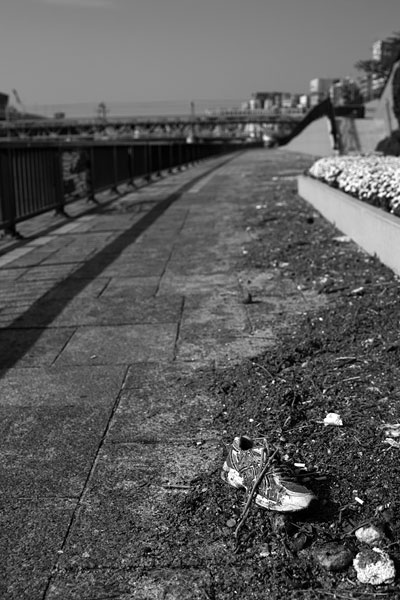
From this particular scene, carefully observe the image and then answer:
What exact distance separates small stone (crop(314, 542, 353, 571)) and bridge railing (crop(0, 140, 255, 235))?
744cm

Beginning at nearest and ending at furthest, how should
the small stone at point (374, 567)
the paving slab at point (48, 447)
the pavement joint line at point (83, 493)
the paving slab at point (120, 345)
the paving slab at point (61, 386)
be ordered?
the small stone at point (374, 567) < the pavement joint line at point (83, 493) < the paving slab at point (48, 447) < the paving slab at point (61, 386) < the paving slab at point (120, 345)

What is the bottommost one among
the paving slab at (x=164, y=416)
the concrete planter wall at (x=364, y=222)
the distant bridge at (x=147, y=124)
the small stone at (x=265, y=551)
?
the small stone at (x=265, y=551)

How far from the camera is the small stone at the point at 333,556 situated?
85.2 inches

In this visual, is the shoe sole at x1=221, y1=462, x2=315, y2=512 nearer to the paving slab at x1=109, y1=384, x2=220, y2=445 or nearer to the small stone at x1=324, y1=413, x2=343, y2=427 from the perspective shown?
the paving slab at x1=109, y1=384, x2=220, y2=445

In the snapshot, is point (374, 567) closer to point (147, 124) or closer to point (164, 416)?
point (164, 416)

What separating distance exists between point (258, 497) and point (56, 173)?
949 centimetres

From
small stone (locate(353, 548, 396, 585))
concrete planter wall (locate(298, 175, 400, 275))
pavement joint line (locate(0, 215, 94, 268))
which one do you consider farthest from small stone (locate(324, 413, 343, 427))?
pavement joint line (locate(0, 215, 94, 268))

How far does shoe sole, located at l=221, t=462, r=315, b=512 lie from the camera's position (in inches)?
94.8

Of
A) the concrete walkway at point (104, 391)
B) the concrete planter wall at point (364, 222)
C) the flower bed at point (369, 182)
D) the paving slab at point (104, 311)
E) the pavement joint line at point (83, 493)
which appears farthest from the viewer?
the flower bed at point (369, 182)

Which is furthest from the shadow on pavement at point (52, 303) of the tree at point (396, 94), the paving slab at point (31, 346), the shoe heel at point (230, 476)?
the tree at point (396, 94)

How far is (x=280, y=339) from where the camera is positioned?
455 cm

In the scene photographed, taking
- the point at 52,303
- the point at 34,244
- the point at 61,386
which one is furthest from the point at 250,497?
the point at 34,244

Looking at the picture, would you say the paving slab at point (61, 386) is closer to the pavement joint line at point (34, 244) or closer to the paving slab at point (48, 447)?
the paving slab at point (48, 447)

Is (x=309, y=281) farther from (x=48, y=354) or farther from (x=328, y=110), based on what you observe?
(x=328, y=110)
